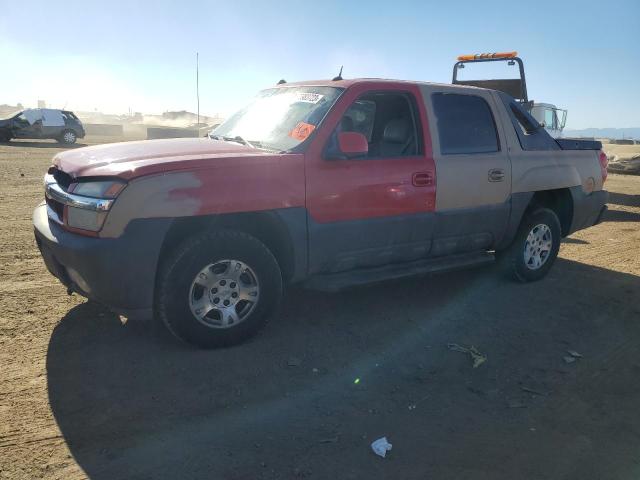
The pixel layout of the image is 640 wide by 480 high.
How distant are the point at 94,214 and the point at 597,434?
317 centimetres

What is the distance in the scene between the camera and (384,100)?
15.6 feet

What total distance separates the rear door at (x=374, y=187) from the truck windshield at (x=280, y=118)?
0.49ft

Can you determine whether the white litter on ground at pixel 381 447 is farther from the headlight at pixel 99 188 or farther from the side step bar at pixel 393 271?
the headlight at pixel 99 188

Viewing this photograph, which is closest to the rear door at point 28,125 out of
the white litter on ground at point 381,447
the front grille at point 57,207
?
the front grille at point 57,207

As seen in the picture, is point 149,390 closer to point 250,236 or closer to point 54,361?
point 54,361

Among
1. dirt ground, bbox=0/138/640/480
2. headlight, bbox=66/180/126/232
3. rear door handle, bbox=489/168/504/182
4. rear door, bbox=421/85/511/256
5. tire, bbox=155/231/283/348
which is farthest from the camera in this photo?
rear door handle, bbox=489/168/504/182

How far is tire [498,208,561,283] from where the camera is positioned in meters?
5.36

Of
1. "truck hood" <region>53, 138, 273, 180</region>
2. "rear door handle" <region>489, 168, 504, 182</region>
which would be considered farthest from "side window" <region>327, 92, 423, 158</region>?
"truck hood" <region>53, 138, 273, 180</region>

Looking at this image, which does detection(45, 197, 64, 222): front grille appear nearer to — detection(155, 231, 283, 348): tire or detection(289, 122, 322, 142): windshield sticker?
detection(155, 231, 283, 348): tire

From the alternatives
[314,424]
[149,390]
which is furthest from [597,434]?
[149,390]

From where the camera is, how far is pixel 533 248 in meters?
5.53

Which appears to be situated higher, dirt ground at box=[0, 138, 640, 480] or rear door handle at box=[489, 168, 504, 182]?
rear door handle at box=[489, 168, 504, 182]

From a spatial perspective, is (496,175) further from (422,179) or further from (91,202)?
(91,202)

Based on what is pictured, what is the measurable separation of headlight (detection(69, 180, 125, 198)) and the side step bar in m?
1.55
